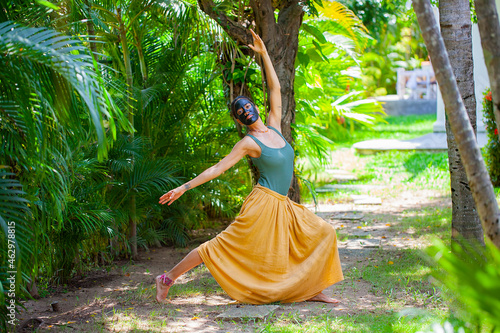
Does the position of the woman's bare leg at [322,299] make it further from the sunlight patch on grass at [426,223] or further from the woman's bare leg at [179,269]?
the sunlight patch on grass at [426,223]

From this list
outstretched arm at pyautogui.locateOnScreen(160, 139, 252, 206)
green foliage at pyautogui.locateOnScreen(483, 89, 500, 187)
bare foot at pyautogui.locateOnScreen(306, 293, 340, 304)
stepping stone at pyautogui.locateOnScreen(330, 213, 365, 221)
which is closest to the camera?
outstretched arm at pyautogui.locateOnScreen(160, 139, 252, 206)

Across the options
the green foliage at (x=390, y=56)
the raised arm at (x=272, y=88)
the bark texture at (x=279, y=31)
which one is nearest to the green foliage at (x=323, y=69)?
the bark texture at (x=279, y=31)

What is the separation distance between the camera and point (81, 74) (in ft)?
8.39

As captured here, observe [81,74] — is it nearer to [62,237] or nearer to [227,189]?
[62,237]

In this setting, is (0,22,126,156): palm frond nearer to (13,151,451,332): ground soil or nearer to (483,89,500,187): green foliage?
(13,151,451,332): ground soil

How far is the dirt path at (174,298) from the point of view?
3768mm

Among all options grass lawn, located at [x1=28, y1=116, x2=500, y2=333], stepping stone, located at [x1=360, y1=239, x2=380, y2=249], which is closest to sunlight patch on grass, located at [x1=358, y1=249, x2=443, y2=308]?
grass lawn, located at [x1=28, y1=116, x2=500, y2=333]

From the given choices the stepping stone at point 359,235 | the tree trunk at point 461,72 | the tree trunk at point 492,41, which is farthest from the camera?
the stepping stone at point 359,235

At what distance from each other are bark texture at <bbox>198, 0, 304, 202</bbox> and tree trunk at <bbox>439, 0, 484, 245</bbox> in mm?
1515

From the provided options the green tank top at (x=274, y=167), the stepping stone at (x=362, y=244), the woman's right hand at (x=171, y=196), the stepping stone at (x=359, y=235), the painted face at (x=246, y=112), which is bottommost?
the stepping stone at (x=362, y=244)

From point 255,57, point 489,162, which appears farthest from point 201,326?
point 489,162

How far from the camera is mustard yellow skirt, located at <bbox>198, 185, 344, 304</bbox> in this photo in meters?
4.12

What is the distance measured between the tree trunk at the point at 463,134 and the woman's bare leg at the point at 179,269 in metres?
2.44

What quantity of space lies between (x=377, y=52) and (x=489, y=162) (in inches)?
691
